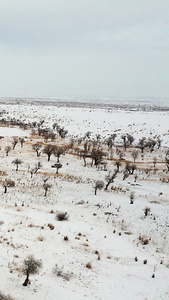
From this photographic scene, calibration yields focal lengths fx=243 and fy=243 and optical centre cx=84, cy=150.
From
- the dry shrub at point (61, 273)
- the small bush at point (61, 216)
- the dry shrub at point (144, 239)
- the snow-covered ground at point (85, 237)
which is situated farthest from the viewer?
the small bush at point (61, 216)

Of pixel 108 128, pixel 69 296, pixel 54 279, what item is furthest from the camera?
pixel 108 128

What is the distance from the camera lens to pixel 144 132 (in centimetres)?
8888

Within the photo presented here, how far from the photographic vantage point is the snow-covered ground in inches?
498

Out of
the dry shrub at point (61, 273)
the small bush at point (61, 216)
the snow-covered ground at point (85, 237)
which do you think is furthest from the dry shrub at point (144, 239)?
the dry shrub at point (61, 273)

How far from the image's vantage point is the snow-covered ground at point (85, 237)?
1266 cm

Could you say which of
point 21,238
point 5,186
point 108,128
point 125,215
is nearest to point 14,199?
point 5,186

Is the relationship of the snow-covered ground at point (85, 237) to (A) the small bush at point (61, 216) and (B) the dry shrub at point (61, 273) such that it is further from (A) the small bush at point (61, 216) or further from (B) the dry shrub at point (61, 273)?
(A) the small bush at point (61, 216)

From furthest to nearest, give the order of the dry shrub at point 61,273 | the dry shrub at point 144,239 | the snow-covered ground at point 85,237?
1. the dry shrub at point 144,239
2. the dry shrub at point 61,273
3. the snow-covered ground at point 85,237

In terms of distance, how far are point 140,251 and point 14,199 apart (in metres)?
14.3

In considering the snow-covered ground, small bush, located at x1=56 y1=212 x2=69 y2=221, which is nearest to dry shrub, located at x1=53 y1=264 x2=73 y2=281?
the snow-covered ground

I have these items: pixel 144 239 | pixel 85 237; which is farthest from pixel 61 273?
pixel 144 239

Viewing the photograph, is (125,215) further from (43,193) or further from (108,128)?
(108,128)

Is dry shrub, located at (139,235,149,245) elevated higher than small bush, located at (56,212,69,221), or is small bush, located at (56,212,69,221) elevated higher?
small bush, located at (56,212,69,221)

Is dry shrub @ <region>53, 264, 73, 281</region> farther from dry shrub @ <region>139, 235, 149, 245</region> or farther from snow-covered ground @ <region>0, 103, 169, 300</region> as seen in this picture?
dry shrub @ <region>139, 235, 149, 245</region>
